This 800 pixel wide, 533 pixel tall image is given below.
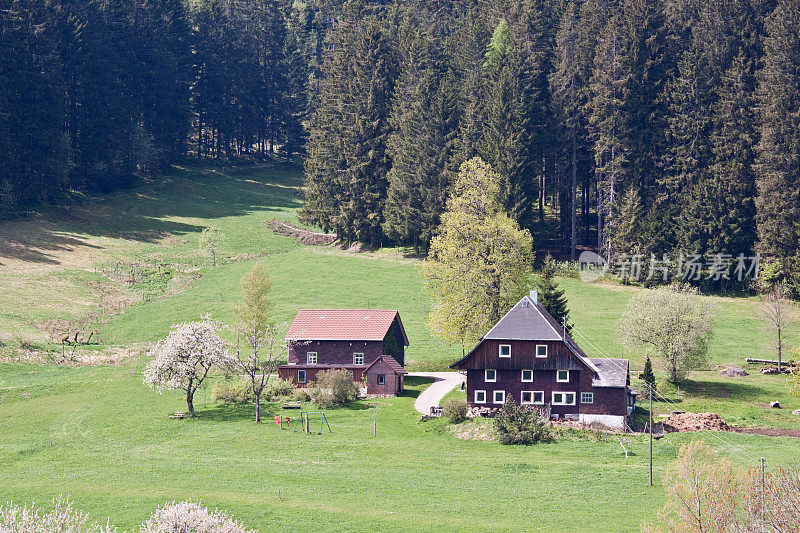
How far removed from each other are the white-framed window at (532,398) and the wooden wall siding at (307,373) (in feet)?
46.0

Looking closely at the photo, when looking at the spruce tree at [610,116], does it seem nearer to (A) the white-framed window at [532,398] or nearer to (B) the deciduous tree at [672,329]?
(B) the deciduous tree at [672,329]

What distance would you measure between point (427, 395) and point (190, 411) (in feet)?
55.4

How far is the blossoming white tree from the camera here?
210 feet

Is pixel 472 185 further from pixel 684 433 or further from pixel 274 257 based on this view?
pixel 274 257

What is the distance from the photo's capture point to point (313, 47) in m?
192

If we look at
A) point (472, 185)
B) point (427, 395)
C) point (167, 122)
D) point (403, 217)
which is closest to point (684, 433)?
point (427, 395)

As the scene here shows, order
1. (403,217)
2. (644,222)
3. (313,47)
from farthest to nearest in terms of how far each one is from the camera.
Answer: (313,47)
(403,217)
(644,222)

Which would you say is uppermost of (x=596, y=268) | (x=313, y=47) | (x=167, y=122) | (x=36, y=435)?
(x=313, y=47)

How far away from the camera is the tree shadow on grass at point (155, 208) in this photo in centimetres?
11075

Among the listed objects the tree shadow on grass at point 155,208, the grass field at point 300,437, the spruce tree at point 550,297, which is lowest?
the grass field at point 300,437

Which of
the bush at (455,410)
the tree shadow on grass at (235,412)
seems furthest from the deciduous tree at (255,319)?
the bush at (455,410)

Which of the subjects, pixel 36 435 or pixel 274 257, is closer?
pixel 36 435

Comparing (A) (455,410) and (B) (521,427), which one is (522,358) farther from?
(B) (521,427)

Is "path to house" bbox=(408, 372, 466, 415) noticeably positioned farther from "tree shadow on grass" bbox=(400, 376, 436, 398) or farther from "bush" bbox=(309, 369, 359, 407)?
"bush" bbox=(309, 369, 359, 407)
